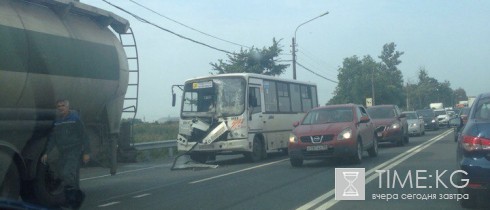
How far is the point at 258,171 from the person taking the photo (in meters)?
16.5

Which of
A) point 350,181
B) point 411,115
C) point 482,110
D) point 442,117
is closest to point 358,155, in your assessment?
point 350,181

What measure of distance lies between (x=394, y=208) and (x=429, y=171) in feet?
16.9

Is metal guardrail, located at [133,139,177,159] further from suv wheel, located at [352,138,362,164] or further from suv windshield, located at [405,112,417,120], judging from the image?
suv windshield, located at [405,112,417,120]

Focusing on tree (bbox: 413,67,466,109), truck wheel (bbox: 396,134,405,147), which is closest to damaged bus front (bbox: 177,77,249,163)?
truck wheel (bbox: 396,134,405,147)

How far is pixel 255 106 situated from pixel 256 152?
1.45 m

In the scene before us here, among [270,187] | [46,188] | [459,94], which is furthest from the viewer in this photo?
[459,94]

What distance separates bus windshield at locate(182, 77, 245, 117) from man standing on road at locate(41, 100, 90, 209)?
10.3m

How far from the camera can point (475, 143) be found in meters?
8.43

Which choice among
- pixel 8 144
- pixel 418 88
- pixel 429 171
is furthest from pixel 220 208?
pixel 418 88

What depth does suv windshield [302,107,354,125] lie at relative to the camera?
712 inches

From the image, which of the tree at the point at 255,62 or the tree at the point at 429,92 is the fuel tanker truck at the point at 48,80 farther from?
the tree at the point at 429,92

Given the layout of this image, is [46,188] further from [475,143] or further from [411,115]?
[411,115]

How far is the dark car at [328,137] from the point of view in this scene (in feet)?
54.4

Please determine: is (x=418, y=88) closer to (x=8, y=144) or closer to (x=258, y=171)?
(x=258, y=171)
